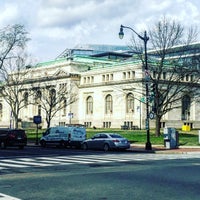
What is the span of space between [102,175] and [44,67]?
103340 millimetres

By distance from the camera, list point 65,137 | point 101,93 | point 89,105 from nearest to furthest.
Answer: point 65,137
point 101,93
point 89,105

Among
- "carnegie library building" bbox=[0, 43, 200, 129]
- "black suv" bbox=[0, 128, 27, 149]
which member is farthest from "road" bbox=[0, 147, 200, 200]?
"carnegie library building" bbox=[0, 43, 200, 129]

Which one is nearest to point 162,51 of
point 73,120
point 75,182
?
point 75,182

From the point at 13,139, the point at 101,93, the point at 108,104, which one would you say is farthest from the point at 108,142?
the point at 101,93

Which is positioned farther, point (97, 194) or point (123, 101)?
point (123, 101)

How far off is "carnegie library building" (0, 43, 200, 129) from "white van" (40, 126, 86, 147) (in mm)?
45007

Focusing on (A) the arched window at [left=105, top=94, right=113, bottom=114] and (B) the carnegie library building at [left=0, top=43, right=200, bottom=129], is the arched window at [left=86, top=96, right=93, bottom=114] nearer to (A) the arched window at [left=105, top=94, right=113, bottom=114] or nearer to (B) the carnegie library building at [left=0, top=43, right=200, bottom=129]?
(B) the carnegie library building at [left=0, top=43, right=200, bottom=129]

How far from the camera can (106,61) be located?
116125 millimetres

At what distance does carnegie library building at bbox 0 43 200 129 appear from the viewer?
314 ft

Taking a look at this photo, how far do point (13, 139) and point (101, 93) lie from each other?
6627 centimetres

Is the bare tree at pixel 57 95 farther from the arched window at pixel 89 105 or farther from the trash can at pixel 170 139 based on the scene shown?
the trash can at pixel 170 139

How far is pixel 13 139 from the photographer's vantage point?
40562mm

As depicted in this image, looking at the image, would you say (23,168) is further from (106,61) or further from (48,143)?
(106,61)

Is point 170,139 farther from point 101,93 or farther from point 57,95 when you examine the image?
point 101,93
